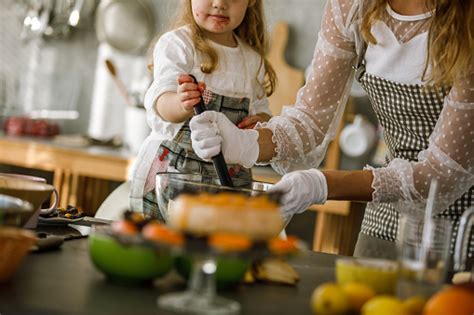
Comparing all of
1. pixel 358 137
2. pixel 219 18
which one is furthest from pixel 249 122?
pixel 358 137

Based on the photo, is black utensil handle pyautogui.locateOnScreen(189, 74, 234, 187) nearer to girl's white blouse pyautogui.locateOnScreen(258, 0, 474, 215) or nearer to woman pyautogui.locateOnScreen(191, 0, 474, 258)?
woman pyautogui.locateOnScreen(191, 0, 474, 258)

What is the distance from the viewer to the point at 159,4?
480cm

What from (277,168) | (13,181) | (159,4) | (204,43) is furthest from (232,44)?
(159,4)

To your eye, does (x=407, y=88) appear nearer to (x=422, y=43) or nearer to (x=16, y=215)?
(x=422, y=43)

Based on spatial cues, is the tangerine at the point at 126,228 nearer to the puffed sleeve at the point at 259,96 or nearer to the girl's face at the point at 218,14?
the girl's face at the point at 218,14

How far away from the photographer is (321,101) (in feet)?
6.91

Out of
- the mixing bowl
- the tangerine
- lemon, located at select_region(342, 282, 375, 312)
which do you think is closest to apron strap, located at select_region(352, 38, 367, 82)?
the mixing bowl

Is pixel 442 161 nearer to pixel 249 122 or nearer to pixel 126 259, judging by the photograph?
pixel 249 122

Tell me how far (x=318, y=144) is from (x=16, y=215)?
99 centimetres

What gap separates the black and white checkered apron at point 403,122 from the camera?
197cm

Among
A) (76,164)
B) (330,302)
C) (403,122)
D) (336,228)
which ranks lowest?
(336,228)

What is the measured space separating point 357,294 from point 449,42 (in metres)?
0.89

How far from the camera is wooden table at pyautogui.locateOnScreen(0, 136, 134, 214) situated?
4.14 meters

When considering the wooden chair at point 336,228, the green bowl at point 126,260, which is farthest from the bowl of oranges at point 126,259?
the wooden chair at point 336,228
